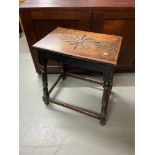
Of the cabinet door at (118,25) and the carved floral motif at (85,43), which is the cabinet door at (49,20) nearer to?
the cabinet door at (118,25)

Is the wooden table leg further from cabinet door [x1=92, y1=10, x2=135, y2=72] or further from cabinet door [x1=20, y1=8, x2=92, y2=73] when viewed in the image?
cabinet door [x1=92, y1=10, x2=135, y2=72]

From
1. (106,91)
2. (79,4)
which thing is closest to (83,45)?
(106,91)

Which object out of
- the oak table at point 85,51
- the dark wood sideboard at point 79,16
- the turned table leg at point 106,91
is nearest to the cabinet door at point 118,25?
the dark wood sideboard at point 79,16

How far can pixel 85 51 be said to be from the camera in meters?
1.10

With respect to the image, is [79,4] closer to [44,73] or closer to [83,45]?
[83,45]

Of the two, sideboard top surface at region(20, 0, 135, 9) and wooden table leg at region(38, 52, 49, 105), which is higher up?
sideboard top surface at region(20, 0, 135, 9)

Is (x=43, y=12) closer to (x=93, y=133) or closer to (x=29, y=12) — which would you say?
(x=29, y=12)

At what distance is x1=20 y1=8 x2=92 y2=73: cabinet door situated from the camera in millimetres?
1438

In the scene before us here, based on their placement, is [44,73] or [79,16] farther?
[79,16]

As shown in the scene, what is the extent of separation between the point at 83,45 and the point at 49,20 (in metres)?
0.54

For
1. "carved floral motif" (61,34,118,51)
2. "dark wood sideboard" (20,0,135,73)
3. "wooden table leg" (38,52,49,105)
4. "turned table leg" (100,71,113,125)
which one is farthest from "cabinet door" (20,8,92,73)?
"turned table leg" (100,71,113,125)

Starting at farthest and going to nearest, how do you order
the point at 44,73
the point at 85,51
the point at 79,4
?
the point at 79,4, the point at 44,73, the point at 85,51
